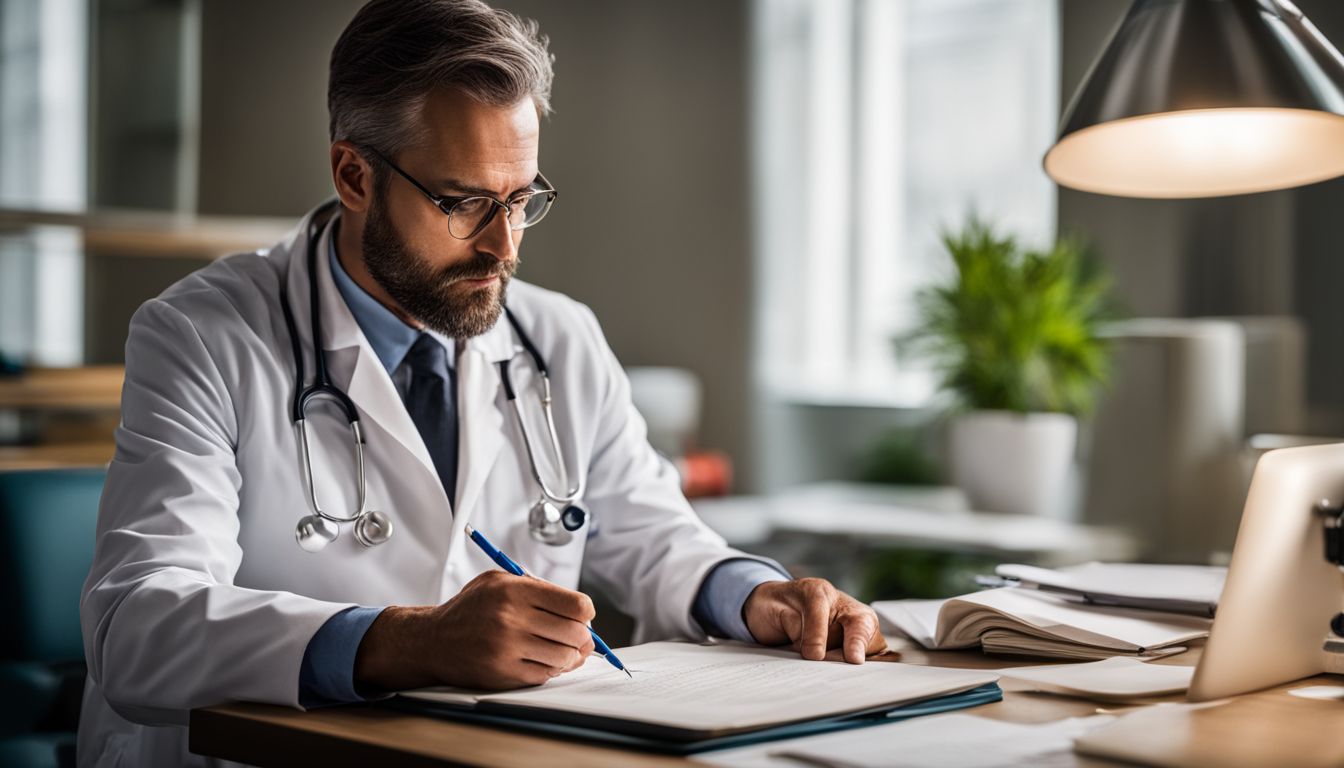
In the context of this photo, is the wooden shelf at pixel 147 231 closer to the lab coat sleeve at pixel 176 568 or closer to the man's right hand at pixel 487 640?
the lab coat sleeve at pixel 176 568

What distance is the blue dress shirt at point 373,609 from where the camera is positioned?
3.36 ft

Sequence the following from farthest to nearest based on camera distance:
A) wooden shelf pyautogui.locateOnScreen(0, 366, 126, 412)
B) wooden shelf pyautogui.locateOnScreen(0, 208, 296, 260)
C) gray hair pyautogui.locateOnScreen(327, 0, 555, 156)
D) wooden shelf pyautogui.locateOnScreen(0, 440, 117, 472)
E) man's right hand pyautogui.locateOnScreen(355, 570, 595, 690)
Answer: wooden shelf pyautogui.locateOnScreen(0, 208, 296, 260), wooden shelf pyautogui.locateOnScreen(0, 366, 126, 412), wooden shelf pyautogui.locateOnScreen(0, 440, 117, 472), gray hair pyautogui.locateOnScreen(327, 0, 555, 156), man's right hand pyautogui.locateOnScreen(355, 570, 595, 690)

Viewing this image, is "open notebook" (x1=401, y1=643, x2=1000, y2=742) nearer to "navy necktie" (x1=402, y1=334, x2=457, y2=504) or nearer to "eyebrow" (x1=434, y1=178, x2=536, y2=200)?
"navy necktie" (x1=402, y1=334, x2=457, y2=504)

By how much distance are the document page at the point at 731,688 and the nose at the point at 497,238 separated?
519 mm

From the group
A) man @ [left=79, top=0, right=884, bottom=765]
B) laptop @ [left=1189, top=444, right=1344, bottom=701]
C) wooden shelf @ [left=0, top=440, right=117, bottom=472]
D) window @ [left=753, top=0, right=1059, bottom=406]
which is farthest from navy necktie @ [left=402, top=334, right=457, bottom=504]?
window @ [left=753, top=0, right=1059, bottom=406]

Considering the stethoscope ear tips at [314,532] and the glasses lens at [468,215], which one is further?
the glasses lens at [468,215]

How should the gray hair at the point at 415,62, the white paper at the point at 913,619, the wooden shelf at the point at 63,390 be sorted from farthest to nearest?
the wooden shelf at the point at 63,390
the gray hair at the point at 415,62
the white paper at the point at 913,619

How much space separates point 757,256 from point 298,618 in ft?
15.5

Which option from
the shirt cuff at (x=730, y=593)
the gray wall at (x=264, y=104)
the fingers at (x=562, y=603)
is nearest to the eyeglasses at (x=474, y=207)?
the shirt cuff at (x=730, y=593)

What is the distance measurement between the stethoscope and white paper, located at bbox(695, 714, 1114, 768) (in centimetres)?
64

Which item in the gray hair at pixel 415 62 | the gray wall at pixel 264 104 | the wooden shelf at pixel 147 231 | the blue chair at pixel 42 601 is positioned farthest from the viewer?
the gray wall at pixel 264 104

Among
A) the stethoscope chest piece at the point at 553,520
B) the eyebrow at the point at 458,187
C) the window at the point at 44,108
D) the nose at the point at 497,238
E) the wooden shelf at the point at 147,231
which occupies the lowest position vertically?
the stethoscope chest piece at the point at 553,520

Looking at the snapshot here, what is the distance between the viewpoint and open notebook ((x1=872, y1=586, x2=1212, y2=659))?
1.23 m

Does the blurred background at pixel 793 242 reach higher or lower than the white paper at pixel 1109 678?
higher
